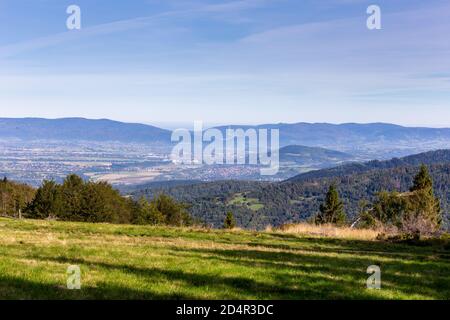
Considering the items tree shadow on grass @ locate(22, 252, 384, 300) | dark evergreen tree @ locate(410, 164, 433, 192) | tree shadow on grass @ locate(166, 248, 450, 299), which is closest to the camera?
tree shadow on grass @ locate(22, 252, 384, 300)

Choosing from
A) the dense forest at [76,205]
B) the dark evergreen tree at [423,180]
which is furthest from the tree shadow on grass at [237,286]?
the dark evergreen tree at [423,180]

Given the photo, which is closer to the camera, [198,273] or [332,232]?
[198,273]

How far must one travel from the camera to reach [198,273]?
1334cm

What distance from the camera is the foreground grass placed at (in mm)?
11039

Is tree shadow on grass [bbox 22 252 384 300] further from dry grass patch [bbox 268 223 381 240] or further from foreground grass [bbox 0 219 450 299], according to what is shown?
dry grass patch [bbox 268 223 381 240]

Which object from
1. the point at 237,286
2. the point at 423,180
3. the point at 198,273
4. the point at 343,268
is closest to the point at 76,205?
the point at 343,268

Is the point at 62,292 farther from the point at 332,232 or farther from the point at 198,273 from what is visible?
the point at 332,232

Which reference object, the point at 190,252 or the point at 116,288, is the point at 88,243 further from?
the point at 116,288

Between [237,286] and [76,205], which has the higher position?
[237,286]

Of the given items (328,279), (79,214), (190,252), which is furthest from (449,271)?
(79,214)

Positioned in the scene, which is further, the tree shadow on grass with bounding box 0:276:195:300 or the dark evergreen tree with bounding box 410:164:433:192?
the dark evergreen tree with bounding box 410:164:433:192

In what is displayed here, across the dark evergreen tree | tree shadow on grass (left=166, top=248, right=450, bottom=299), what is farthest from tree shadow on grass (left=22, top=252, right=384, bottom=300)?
the dark evergreen tree

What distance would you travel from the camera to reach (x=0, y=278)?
37.4ft
